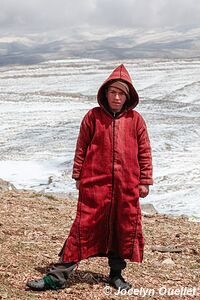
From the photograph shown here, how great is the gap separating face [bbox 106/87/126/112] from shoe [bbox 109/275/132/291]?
1.12 metres

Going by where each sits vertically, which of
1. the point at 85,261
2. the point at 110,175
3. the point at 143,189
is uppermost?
the point at 110,175

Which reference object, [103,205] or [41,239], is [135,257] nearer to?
[103,205]

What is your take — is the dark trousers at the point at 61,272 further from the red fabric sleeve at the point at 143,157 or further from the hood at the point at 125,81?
the hood at the point at 125,81

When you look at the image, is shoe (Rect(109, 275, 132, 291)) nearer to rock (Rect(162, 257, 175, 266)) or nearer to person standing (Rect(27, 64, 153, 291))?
person standing (Rect(27, 64, 153, 291))

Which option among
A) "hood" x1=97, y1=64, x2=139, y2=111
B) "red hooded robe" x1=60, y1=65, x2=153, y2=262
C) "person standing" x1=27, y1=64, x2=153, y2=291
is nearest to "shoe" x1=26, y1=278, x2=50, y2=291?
"person standing" x1=27, y1=64, x2=153, y2=291

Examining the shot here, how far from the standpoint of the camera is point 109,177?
3.42m

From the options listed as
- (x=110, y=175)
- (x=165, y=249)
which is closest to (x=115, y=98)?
(x=110, y=175)

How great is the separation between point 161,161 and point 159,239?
945 centimetres

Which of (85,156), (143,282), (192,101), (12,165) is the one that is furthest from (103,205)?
(192,101)

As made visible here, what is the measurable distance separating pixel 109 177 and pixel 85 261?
4.09 ft

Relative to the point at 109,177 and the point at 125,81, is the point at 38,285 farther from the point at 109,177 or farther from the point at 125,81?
the point at 125,81

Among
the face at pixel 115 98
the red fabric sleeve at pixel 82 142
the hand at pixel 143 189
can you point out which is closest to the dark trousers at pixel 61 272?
the hand at pixel 143 189

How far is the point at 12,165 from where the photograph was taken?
575 inches

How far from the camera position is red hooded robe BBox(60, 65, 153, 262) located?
3.42 meters
